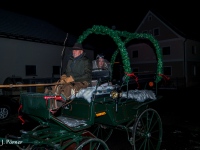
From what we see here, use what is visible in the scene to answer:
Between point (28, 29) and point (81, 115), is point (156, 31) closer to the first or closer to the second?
point (28, 29)

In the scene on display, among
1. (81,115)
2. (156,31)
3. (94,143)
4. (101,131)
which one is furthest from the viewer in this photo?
(156,31)

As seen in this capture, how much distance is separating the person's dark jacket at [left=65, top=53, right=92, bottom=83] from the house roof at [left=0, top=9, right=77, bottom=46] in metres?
12.6

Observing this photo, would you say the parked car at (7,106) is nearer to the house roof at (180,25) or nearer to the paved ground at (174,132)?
the paved ground at (174,132)

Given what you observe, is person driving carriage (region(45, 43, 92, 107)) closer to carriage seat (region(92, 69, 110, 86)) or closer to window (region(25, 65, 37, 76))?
carriage seat (region(92, 69, 110, 86))

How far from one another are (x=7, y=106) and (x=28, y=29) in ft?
37.3

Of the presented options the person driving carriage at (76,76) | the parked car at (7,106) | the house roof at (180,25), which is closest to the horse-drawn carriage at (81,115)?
the person driving carriage at (76,76)

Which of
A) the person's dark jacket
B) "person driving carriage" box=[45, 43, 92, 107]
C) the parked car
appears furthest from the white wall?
the person's dark jacket

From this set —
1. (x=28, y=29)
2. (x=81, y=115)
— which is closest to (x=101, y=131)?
(x=81, y=115)

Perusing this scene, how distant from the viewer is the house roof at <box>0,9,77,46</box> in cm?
1619

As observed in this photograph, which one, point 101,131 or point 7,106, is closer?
point 101,131

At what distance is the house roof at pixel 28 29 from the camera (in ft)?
53.1

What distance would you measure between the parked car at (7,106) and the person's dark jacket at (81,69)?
519 cm

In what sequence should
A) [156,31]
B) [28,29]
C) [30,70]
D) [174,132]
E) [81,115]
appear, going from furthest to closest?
[156,31], [28,29], [30,70], [174,132], [81,115]

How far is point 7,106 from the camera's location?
Answer: 27.8 ft
